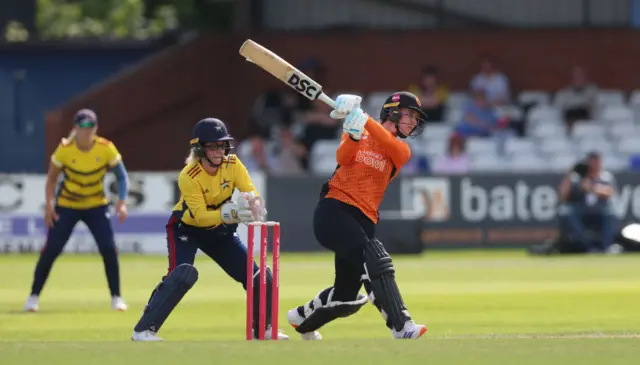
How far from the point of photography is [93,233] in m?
14.0

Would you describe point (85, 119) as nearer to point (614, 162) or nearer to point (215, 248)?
point (215, 248)

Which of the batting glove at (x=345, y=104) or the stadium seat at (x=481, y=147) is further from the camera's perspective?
the stadium seat at (x=481, y=147)

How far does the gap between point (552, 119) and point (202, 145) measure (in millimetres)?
16535

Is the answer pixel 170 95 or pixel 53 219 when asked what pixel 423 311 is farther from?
pixel 170 95

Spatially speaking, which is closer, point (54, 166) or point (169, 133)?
point (54, 166)

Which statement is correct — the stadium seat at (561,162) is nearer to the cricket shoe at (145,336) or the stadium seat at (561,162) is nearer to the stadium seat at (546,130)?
the stadium seat at (546,130)

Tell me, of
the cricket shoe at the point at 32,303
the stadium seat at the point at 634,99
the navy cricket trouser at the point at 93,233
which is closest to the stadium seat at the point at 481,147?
the stadium seat at the point at 634,99

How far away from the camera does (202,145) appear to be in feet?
33.1

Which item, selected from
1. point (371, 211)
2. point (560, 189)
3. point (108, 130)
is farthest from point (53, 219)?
point (108, 130)

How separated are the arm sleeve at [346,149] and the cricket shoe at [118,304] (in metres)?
4.22

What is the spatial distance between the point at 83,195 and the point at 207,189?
4.11 metres

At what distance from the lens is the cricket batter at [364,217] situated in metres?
9.91

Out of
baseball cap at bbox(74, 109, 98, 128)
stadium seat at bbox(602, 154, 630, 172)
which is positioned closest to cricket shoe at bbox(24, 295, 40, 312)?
baseball cap at bbox(74, 109, 98, 128)

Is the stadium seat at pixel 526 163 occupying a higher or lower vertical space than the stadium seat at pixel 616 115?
lower
